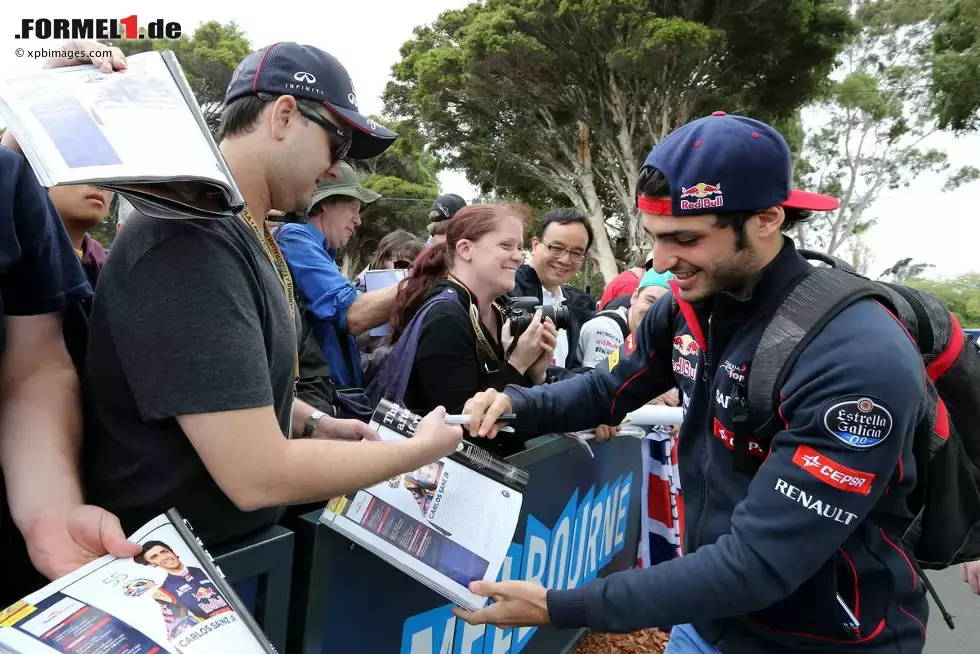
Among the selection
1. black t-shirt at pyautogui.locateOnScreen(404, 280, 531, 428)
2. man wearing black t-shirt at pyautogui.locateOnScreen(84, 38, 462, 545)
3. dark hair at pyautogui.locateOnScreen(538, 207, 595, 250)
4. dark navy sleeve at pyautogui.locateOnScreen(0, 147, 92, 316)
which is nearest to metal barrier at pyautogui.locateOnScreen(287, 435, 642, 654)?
man wearing black t-shirt at pyautogui.locateOnScreen(84, 38, 462, 545)

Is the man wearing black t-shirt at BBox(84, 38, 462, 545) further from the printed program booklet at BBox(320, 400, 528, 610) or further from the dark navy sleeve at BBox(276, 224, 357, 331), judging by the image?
the dark navy sleeve at BBox(276, 224, 357, 331)

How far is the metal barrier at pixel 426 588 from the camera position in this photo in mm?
1694

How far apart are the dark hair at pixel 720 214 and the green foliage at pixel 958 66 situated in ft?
66.8

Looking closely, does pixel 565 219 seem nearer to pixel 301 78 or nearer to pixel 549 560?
pixel 549 560

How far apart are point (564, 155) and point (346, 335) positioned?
2184cm

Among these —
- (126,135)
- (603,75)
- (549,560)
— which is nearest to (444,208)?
(549,560)

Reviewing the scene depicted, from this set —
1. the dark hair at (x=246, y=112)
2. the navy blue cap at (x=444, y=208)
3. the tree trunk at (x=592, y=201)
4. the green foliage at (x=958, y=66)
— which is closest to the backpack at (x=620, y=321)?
the navy blue cap at (x=444, y=208)

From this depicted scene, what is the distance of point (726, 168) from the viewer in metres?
1.61

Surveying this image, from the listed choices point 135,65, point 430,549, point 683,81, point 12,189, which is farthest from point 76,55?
point 683,81

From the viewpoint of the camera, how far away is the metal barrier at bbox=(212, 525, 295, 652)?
1406mm

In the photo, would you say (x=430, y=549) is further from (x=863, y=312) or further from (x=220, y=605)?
(x=863, y=312)

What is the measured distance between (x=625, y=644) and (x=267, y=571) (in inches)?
114

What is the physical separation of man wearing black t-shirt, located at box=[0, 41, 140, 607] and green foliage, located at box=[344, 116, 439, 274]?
28338 millimetres

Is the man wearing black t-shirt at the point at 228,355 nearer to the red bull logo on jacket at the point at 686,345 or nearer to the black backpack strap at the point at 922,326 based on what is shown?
the red bull logo on jacket at the point at 686,345
